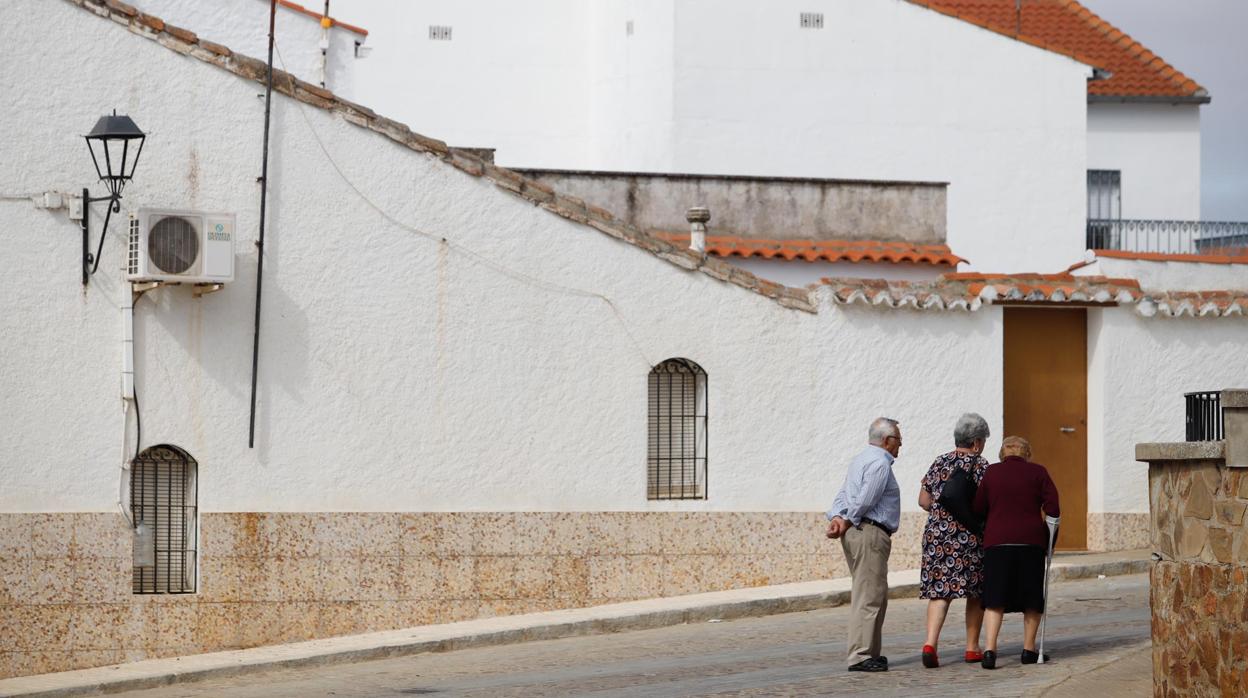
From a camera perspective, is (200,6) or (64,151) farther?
(200,6)

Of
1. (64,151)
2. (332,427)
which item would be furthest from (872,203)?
(64,151)

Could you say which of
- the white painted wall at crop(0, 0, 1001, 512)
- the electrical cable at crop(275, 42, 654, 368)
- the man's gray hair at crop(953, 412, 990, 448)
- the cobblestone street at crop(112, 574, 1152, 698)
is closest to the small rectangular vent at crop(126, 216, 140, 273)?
the white painted wall at crop(0, 0, 1001, 512)

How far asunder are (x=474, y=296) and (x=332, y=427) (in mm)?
1587

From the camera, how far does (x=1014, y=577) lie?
12430 mm

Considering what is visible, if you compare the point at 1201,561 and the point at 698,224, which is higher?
the point at 698,224

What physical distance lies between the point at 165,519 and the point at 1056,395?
26.6ft

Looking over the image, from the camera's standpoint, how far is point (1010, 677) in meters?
12.2

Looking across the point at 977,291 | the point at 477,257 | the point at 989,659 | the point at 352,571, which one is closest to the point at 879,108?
the point at 977,291

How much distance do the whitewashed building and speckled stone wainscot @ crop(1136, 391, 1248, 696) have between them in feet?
19.6

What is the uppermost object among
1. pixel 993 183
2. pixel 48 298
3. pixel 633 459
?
pixel 993 183

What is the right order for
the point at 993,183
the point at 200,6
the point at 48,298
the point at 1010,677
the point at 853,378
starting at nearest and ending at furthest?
the point at 1010,677 < the point at 48,298 < the point at 853,378 < the point at 200,6 < the point at 993,183

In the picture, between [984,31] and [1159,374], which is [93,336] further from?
[984,31]

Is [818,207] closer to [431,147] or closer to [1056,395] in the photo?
[1056,395]

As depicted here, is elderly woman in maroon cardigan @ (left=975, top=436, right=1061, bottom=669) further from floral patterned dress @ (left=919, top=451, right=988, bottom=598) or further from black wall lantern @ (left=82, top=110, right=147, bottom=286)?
black wall lantern @ (left=82, top=110, right=147, bottom=286)
